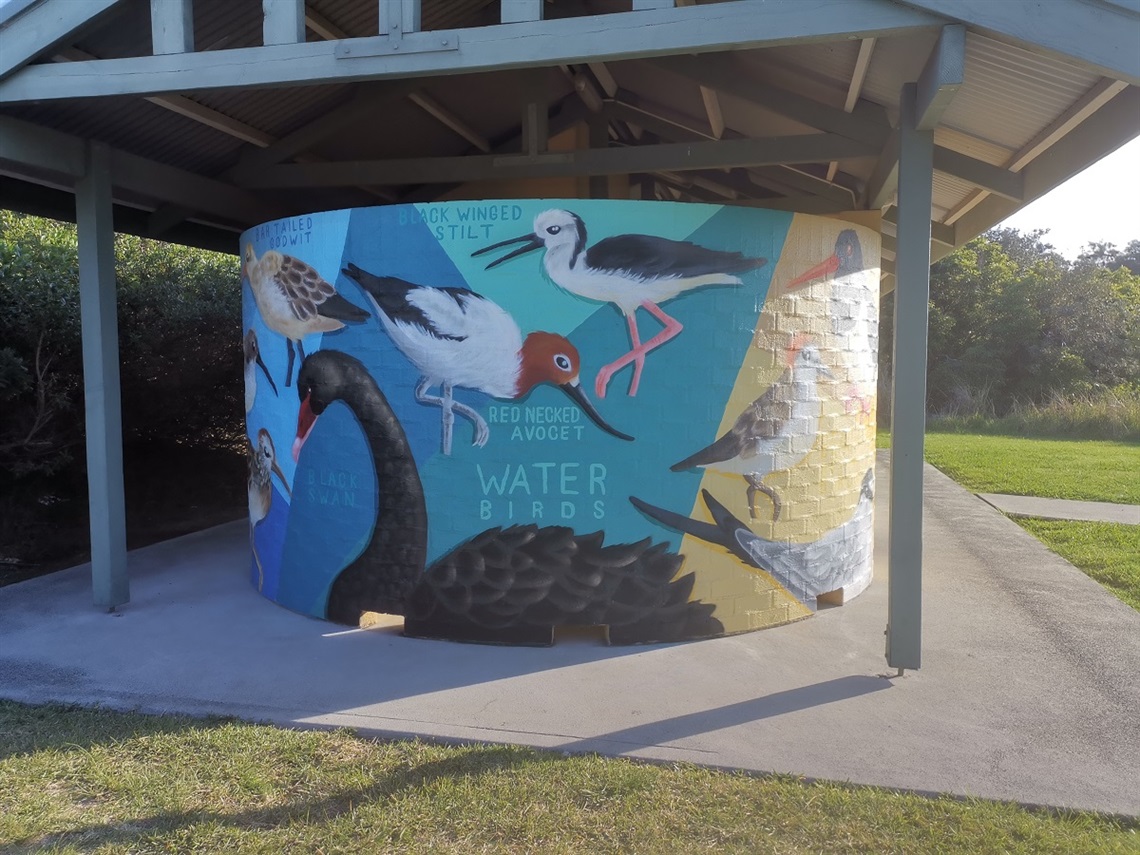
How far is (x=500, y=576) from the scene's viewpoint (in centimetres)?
558

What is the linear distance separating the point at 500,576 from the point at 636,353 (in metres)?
1.69

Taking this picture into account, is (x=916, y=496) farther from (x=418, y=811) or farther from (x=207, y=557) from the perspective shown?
(x=207, y=557)

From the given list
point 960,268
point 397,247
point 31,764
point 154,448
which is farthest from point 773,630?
point 960,268

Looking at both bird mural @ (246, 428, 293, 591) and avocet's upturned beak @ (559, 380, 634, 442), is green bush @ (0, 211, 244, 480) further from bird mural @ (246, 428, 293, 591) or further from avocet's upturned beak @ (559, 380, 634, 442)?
avocet's upturned beak @ (559, 380, 634, 442)

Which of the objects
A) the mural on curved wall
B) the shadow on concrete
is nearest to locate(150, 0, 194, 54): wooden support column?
the mural on curved wall

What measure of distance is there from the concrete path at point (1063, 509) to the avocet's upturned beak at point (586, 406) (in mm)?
7567

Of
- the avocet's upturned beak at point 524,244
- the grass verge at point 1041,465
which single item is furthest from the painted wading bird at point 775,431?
the grass verge at point 1041,465

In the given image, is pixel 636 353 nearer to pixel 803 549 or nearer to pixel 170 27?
pixel 803 549

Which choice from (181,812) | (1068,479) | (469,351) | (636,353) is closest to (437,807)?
(181,812)

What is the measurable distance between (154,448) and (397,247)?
8793 millimetres

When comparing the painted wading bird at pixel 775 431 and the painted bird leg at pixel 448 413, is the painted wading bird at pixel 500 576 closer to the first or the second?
the painted bird leg at pixel 448 413

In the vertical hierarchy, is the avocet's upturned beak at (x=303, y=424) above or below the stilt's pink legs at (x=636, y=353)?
below

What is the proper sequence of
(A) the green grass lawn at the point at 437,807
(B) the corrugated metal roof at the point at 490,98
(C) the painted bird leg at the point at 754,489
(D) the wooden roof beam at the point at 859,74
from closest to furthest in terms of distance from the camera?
1. (A) the green grass lawn at the point at 437,807
2. (B) the corrugated metal roof at the point at 490,98
3. (D) the wooden roof beam at the point at 859,74
4. (C) the painted bird leg at the point at 754,489

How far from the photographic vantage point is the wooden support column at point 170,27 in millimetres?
4871
